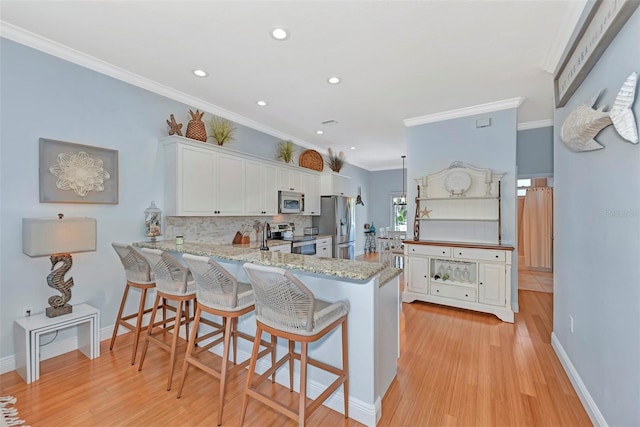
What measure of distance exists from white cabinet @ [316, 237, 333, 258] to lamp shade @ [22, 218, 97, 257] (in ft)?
11.6

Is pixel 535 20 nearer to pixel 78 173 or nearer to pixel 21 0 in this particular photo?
pixel 21 0

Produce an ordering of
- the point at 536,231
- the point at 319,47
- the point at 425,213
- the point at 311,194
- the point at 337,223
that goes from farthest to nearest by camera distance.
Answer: the point at 337,223, the point at 311,194, the point at 536,231, the point at 425,213, the point at 319,47

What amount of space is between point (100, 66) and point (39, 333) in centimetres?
253

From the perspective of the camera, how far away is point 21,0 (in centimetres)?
198

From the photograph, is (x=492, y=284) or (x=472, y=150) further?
(x=472, y=150)

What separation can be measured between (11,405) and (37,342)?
1.40 feet

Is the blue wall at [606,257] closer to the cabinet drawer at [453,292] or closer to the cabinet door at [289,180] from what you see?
the cabinet drawer at [453,292]

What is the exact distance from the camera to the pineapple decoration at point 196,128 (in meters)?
3.48

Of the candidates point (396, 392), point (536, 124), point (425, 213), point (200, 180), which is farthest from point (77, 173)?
point (536, 124)

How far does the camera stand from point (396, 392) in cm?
208

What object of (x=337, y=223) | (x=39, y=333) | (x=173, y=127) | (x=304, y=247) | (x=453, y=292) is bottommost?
(x=453, y=292)

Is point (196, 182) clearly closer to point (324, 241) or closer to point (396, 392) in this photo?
point (324, 241)

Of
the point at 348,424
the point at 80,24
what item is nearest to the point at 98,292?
the point at 80,24

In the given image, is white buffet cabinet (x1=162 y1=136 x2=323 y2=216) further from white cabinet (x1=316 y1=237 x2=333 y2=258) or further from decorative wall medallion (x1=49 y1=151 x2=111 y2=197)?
white cabinet (x1=316 y1=237 x2=333 y2=258)
